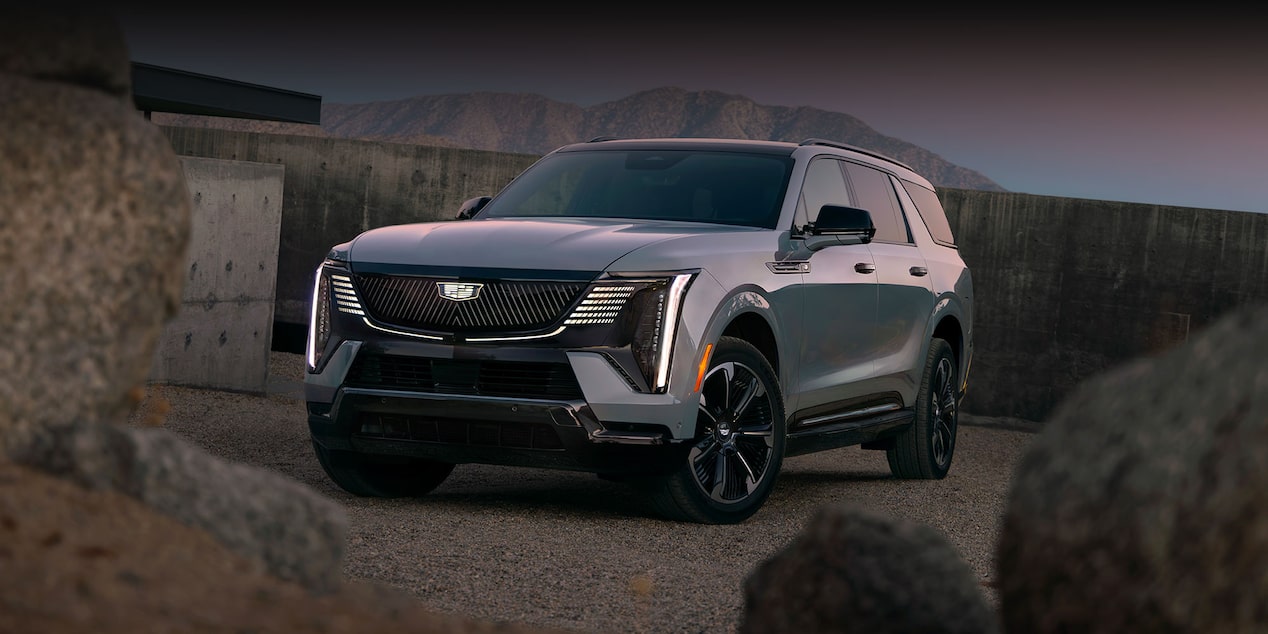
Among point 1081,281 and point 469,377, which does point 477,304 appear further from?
point 1081,281

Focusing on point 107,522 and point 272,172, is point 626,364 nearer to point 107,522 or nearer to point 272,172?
point 107,522

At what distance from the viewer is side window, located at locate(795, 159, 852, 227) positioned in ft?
24.8

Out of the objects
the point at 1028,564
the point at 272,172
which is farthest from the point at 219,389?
the point at 1028,564

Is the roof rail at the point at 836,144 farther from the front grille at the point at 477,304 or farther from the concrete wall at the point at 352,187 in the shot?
the concrete wall at the point at 352,187

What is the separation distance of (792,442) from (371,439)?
2.10 m

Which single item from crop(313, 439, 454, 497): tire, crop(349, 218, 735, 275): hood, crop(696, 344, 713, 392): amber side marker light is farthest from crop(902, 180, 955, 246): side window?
crop(313, 439, 454, 497): tire

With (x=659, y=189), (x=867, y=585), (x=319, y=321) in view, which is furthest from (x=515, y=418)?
(x=867, y=585)

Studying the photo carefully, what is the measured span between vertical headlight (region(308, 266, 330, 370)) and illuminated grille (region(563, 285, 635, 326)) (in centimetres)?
126

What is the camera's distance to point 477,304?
6.26m

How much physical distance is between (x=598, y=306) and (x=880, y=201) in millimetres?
3126

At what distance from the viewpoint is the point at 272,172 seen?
12.5 meters

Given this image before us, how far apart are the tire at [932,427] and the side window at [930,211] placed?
2.45 feet

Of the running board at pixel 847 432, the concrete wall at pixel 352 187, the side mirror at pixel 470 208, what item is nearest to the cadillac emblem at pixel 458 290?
the side mirror at pixel 470 208

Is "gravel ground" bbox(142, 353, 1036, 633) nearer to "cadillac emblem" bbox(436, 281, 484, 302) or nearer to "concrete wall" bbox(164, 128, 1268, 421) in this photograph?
"cadillac emblem" bbox(436, 281, 484, 302)
